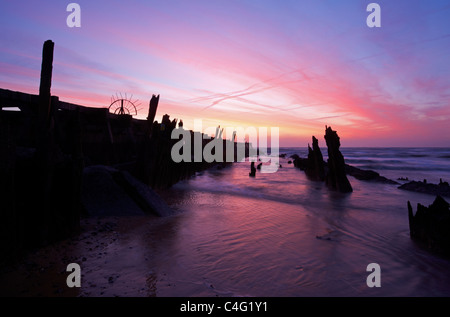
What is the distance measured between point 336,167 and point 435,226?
9.76 meters

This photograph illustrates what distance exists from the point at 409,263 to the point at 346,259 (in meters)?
1.26

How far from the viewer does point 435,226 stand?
235 inches

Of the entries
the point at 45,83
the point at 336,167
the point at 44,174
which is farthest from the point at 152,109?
the point at 336,167

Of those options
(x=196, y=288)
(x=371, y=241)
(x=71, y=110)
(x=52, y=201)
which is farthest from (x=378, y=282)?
(x=71, y=110)

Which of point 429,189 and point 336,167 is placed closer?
point 429,189

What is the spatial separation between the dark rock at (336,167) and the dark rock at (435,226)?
854cm

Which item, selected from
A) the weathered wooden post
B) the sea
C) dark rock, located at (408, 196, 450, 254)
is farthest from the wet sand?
dark rock, located at (408, 196, 450, 254)

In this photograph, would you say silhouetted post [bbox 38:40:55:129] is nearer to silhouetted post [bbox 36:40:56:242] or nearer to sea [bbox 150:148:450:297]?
silhouetted post [bbox 36:40:56:242]

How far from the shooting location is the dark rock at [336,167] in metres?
15.1

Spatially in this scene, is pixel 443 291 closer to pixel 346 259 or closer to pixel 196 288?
pixel 346 259

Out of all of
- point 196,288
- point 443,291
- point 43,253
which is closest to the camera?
point 196,288

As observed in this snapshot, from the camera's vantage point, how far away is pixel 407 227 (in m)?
7.79

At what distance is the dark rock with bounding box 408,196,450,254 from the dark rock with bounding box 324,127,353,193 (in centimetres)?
854

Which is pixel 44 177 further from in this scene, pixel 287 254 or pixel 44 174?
pixel 287 254
